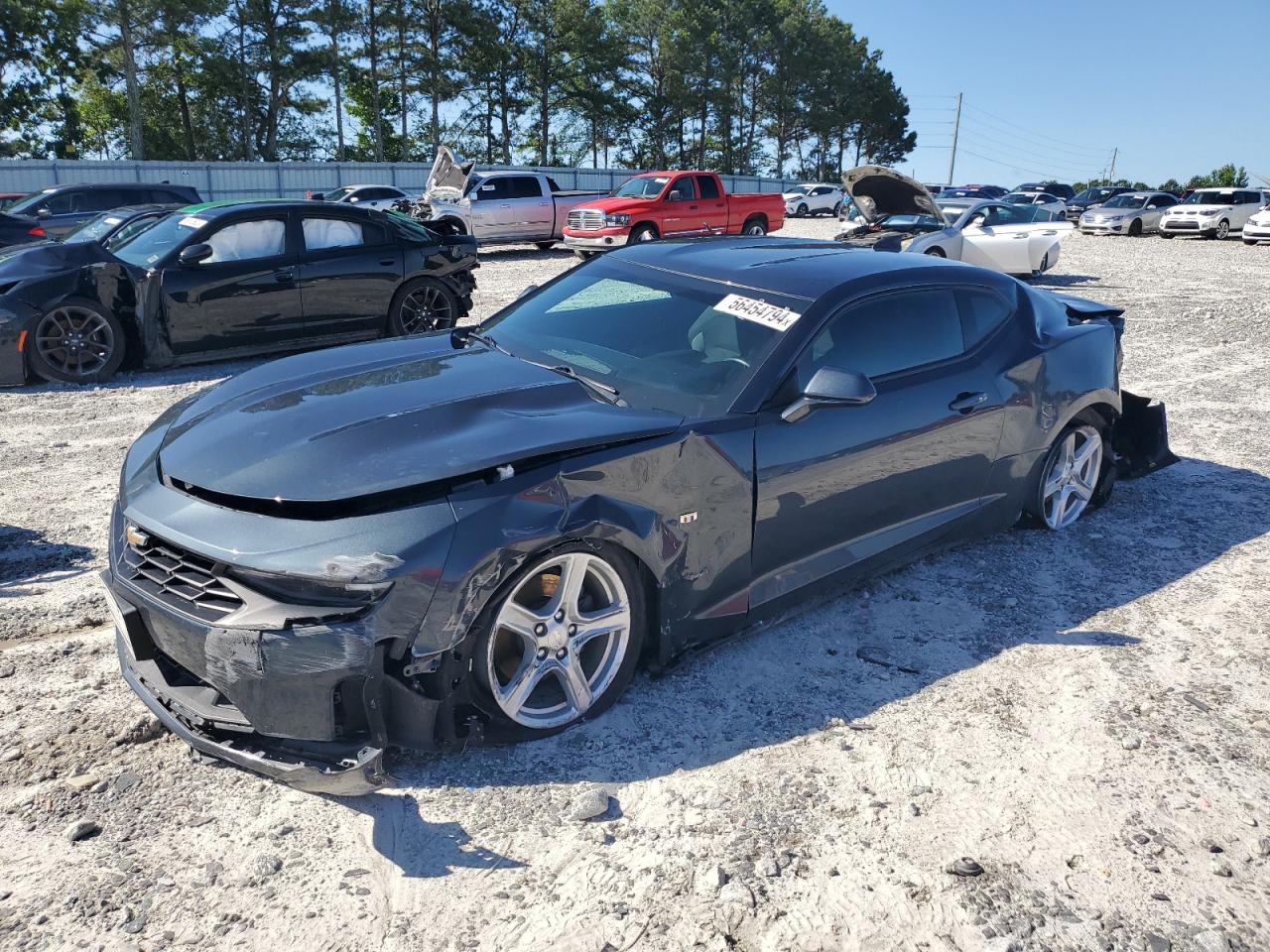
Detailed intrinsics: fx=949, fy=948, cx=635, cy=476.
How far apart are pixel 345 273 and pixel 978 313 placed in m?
6.21

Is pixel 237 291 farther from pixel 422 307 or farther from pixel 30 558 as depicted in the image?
pixel 30 558

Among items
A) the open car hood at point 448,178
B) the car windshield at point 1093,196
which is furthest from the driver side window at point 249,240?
the car windshield at point 1093,196

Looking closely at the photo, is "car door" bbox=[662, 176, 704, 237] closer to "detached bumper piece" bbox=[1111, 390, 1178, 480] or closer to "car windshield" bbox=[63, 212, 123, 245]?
"car windshield" bbox=[63, 212, 123, 245]

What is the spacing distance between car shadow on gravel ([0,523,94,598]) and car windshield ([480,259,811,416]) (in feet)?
7.32

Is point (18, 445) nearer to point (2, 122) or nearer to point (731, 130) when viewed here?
point (2, 122)

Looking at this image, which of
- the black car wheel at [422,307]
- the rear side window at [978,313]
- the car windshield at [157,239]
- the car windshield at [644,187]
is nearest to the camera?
the rear side window at [978,313]

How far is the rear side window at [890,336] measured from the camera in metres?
3.81

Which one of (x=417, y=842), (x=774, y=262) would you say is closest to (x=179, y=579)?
(x=417, y=842)

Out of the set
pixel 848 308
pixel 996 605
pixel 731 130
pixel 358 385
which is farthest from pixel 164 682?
pixel 731 130

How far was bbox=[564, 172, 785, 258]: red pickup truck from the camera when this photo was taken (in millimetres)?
19078

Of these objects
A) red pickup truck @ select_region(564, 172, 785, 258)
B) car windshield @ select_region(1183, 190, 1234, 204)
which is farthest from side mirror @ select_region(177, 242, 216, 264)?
car windshield @ select_region(1183, 190, 1234, 204)

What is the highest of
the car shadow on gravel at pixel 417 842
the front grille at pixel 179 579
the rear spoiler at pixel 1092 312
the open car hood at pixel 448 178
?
the open car hood at pixel 448 178

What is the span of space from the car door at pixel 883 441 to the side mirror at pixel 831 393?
0.06 metres

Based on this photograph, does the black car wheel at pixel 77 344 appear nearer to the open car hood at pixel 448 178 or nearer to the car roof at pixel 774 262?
the car roof at pixel 774 262
